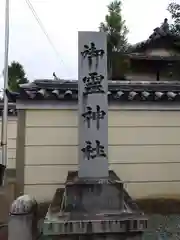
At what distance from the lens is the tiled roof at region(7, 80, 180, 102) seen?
289 inches

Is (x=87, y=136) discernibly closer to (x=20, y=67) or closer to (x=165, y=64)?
(x=165, y=64)

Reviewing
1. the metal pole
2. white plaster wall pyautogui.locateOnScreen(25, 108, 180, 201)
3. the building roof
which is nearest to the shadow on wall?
white plaster wall pyautogui.locateOnScreen(25, 108, 180, 201)

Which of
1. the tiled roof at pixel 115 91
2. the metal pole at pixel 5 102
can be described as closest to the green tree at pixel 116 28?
the metal pole at pixel 5 102

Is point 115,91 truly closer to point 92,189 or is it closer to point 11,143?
point 92,189

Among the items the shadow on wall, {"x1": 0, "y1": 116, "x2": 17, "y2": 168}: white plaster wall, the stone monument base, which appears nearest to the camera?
the stone monument base

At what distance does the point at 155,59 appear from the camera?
15.1 meters

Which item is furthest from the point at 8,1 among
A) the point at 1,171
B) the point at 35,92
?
the point at 35,92

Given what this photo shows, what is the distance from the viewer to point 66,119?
7.48 metres

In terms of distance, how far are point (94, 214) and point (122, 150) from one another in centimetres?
373

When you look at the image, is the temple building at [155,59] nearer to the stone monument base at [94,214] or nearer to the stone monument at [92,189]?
the stone monument at [92,189]

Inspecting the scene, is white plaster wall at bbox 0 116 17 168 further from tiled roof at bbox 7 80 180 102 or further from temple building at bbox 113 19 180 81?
tiled roof at bbox 7 80 180 102

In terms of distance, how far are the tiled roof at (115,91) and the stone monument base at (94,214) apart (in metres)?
3.19

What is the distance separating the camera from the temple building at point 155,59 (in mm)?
14844

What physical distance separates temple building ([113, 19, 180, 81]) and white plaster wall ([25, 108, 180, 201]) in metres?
7.12
